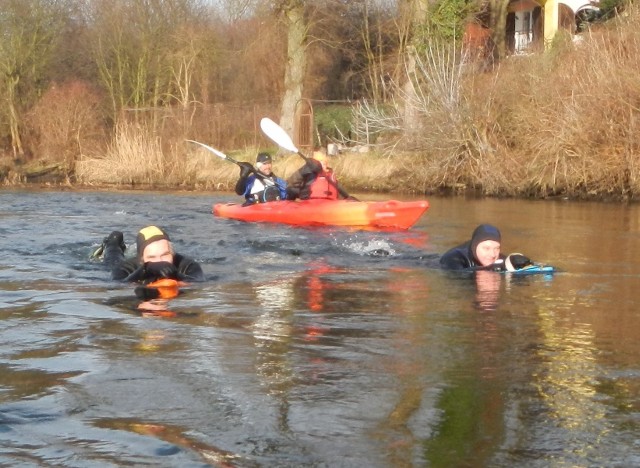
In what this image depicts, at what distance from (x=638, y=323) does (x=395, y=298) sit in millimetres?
2009

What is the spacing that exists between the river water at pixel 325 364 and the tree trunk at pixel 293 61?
58.7ft

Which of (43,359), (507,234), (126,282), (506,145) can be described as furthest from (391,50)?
(43,359)

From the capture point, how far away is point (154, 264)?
29.3 feet

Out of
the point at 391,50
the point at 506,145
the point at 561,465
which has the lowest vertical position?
the point at 561,465

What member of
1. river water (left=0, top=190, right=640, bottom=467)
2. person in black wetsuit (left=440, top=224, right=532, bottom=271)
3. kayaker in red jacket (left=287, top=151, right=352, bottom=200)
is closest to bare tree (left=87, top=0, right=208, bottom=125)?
kayaker in red jacket (left=287, top=151, right=352, bottom=200)

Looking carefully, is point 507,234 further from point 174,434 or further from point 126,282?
point 174,434

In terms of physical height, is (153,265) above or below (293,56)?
below

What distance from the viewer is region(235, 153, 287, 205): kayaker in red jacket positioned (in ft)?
51.9

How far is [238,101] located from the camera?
3678 centimetres

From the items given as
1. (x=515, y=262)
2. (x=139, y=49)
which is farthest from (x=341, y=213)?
(x=139, y=49)

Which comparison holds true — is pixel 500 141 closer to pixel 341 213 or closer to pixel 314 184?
pixel 314 184

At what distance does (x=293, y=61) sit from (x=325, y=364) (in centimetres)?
2384

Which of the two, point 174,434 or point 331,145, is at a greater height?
point 331,145

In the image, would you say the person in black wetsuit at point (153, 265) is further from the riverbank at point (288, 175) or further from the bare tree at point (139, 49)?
the bare tree at point (139, 49)
